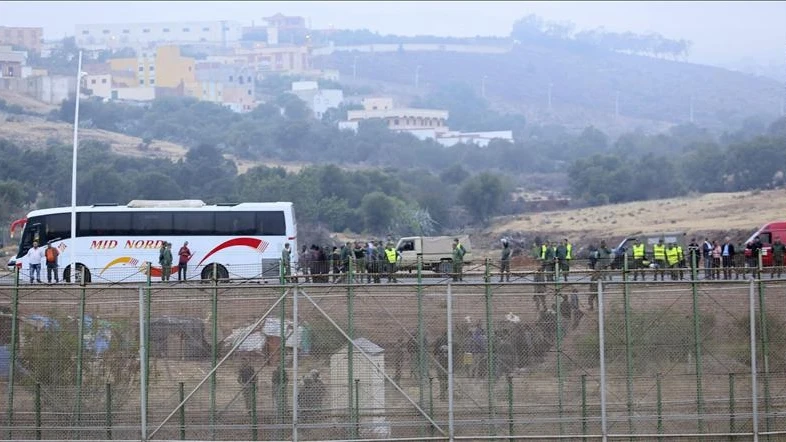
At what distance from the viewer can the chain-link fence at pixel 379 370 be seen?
19.8m

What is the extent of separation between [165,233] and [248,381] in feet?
73.9

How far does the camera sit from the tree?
92.8 meters

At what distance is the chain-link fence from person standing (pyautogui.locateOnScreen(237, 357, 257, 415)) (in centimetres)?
2

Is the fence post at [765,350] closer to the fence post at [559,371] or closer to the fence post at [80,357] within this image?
the fence post at [559,371]

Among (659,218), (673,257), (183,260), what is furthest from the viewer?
(659,218)

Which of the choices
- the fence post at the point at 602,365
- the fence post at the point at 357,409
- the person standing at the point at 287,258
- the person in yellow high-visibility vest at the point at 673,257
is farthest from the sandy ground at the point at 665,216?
the fence post at the point at 357,409

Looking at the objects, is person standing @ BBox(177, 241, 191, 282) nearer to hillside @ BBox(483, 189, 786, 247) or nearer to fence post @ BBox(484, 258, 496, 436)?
fence post @ BBox(484, 258, 496, 436)

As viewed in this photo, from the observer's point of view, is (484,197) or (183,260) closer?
(183,260)

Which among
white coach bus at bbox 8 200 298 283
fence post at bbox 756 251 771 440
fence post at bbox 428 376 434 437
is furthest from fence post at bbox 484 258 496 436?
white coach bus at bbox 8 200 298 283

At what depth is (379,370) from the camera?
1969 cm

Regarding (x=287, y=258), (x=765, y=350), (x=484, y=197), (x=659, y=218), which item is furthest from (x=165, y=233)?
(x=484, y=197)

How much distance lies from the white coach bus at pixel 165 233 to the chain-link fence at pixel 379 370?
797 inches

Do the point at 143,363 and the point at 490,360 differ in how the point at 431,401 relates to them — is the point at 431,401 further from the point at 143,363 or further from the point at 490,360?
the point at 143,363

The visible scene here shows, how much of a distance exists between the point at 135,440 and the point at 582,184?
83.5 meters
